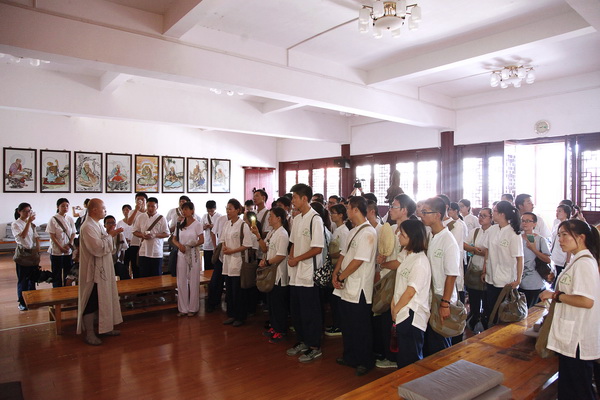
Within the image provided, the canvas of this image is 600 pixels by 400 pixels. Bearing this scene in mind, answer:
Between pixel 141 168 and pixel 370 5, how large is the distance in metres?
9.42

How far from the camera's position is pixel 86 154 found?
36.6ft

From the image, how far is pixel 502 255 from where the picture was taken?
399cm

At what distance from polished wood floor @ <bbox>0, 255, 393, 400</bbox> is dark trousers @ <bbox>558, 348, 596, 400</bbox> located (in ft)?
5.11

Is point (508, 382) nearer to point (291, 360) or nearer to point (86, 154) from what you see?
point (291, 360)

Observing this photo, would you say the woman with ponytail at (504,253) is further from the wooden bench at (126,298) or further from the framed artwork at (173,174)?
the framed artwork at (173,174)

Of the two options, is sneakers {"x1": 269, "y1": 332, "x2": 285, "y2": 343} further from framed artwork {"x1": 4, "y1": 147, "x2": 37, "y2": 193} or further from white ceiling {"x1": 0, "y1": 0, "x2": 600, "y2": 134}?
framed artwork {"x1": 4, "y1": 147, "x2": 37, "y2": 193}

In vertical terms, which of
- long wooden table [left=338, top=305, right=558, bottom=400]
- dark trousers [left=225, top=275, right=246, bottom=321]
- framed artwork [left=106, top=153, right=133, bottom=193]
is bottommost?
dark trousers [left=225, top=275, right=246, bottom=321]

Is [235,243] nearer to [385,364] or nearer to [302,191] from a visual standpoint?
[302,191]

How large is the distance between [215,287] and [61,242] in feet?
8.41

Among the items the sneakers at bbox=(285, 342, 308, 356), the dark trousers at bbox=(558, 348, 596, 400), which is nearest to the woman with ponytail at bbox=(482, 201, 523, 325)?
the dark trousers at bbox=(558, 348, 596, 400)

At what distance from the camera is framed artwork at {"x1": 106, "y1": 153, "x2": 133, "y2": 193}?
11.5 metres

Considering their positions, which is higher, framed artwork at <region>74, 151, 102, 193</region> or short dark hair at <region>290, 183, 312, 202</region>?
framed artwork at <region>74, 151, 102, 193</region>

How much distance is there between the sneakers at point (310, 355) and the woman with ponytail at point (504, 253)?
186 centimetres

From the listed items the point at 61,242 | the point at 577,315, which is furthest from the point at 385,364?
the point at 61,242
